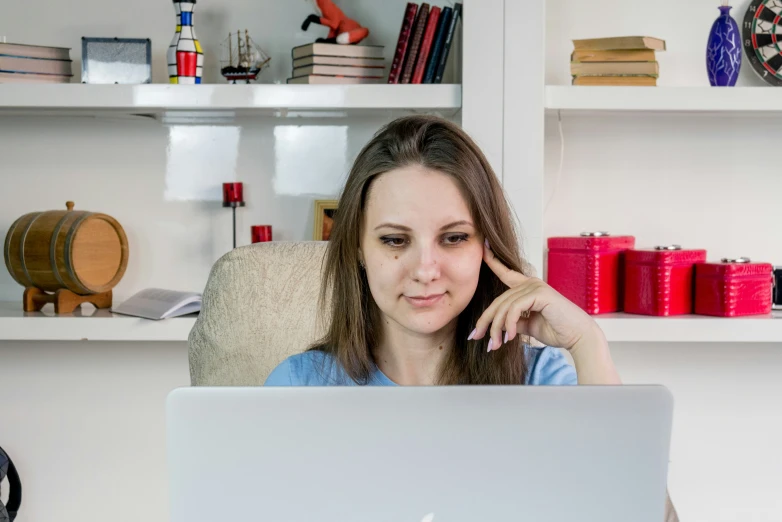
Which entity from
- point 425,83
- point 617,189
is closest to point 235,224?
point 425,83

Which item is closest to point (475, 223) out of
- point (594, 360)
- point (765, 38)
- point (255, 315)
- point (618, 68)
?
point (594, 360)

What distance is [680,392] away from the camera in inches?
106

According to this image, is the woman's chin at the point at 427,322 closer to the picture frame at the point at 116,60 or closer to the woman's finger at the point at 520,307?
the woman's finger at the point at 520,307

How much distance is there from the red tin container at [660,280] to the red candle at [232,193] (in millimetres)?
1137

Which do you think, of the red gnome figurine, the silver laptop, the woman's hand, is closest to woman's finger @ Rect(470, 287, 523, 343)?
the woman's hand

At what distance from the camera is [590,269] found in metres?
2.36

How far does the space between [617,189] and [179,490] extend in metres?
2.19

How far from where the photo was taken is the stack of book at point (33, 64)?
2312mm

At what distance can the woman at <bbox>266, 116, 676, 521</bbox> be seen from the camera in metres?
1.20

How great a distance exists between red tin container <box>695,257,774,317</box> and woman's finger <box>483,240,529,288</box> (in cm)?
124

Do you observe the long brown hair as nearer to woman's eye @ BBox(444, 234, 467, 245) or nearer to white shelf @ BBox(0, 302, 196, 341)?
woman's eye @ BBox(444, 234, 467, 245)

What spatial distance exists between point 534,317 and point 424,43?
51.1 inches

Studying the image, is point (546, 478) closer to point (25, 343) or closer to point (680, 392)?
point (680, 392)

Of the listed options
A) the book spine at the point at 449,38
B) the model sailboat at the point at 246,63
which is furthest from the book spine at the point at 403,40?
the model sailboat at the point at 246,63
